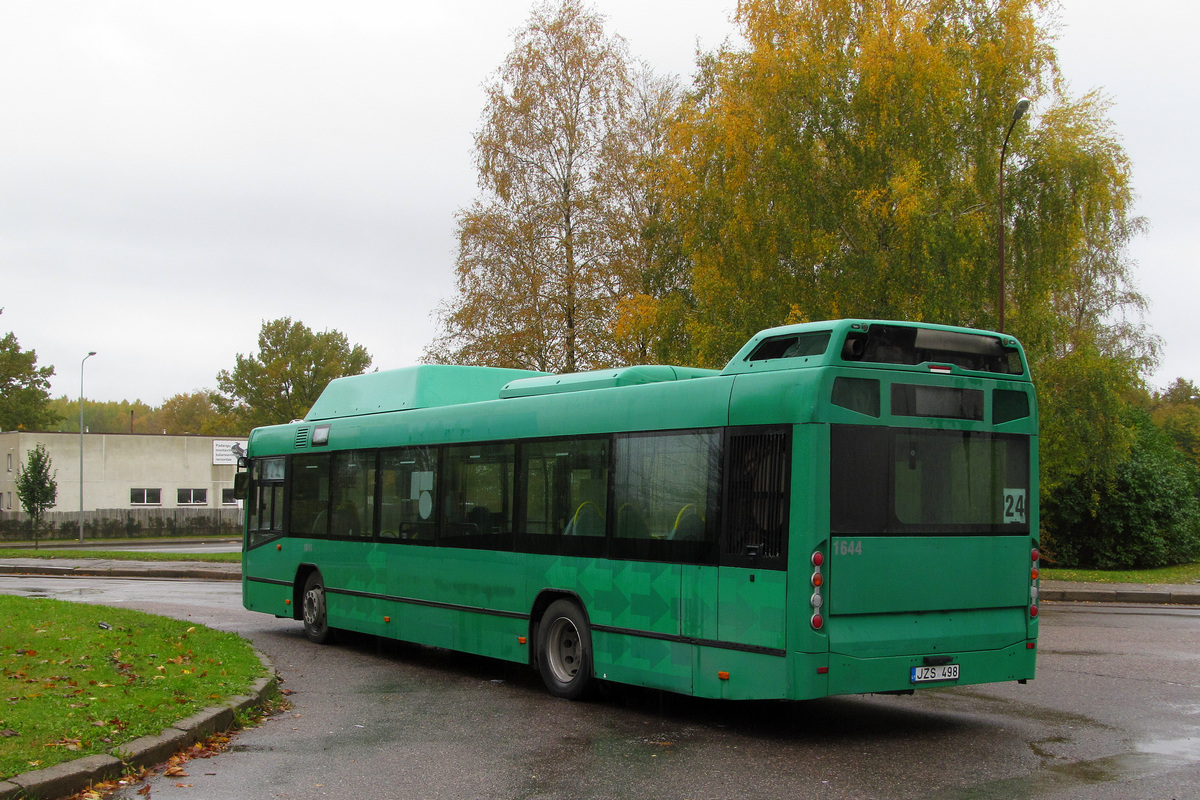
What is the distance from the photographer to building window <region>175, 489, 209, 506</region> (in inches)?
2515

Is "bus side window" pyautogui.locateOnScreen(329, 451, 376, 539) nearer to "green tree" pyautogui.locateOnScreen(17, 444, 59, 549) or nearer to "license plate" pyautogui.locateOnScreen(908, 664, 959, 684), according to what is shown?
"license plate" pyautogui.locateOnScreen(908, 664, 959, 684)

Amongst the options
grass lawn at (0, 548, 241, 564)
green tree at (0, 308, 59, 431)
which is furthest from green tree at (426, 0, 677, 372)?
green tree at (0, 308, 59, 431)

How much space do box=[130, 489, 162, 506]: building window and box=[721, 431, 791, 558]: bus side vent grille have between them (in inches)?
2366

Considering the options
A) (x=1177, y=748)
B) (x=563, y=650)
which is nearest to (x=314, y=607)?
(x=563, y=650)

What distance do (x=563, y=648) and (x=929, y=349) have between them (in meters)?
4.25

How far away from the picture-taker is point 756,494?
820 centimetres

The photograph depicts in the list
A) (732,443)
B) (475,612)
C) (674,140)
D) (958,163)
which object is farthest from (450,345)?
(732,443)

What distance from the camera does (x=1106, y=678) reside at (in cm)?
1096

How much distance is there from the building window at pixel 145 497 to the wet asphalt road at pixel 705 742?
179ft

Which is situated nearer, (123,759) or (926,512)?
(123,759)

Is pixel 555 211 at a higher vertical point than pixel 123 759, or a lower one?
higher

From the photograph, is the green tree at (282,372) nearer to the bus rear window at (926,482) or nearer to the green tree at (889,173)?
the green tree at (889,173)

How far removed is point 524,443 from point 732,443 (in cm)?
294

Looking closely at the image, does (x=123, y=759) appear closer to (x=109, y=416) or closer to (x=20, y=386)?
(x=20, y=386)
